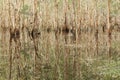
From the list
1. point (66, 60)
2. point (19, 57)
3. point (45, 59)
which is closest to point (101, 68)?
point (66, 60)

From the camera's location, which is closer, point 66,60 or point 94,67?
point 94,67

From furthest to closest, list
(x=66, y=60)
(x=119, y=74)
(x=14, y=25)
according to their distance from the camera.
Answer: (x=14, y=25)
(x=66, y=60)
(x=119, y=74)

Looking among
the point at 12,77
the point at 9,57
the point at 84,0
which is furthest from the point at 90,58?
the point at 84,0

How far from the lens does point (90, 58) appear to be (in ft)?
46.5

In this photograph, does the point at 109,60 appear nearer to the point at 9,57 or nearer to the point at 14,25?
the point at 9,57

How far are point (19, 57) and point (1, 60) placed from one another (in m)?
0.95

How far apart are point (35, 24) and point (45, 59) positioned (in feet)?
49.4

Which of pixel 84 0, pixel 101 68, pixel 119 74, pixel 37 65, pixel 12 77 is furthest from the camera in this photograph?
pixel 84 0

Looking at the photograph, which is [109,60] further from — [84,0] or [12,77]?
[84,0]

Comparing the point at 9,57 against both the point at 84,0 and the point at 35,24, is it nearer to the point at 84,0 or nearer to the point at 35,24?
the point at 35,24

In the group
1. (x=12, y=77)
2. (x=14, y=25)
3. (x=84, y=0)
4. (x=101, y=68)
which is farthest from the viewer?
(x=84, y=0)

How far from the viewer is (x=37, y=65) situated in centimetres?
1248

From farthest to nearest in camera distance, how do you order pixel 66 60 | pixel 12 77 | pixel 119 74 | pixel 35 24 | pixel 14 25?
pixel 35 24 → pixel 14 25 → pixel 66 60 → pixel 119 74 → pixel 12 77

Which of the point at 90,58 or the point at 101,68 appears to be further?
the point at 90,58
